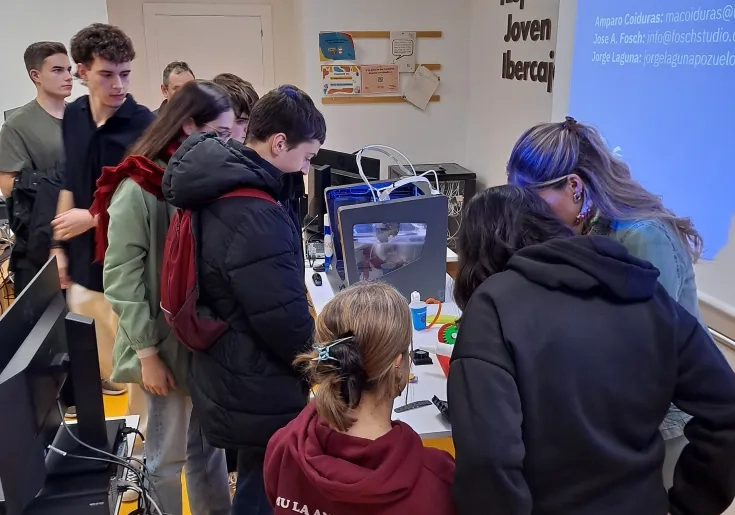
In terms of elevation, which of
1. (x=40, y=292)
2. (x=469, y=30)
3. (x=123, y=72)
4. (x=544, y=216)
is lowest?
(x=40, y=292)

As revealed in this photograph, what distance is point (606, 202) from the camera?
4.53 ft

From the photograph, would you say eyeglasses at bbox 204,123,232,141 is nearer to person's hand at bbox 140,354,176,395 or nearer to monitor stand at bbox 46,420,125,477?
person's hand at bbox 140,354,176,395

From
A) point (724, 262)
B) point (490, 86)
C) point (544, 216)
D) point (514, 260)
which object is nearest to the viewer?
point (514, 260)

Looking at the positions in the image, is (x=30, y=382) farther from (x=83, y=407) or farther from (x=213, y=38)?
(x=213, y=38)

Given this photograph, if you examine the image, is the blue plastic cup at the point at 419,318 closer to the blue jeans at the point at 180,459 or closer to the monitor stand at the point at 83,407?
the blue jeans at the point at 180,459

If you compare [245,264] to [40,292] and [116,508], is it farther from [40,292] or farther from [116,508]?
[116,508]

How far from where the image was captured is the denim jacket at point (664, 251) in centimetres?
133

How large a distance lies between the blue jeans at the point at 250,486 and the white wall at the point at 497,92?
2444mm

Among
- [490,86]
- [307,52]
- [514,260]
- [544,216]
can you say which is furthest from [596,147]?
[307,52]

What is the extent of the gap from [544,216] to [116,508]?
111 cm

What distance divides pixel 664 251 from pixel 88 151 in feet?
5.95

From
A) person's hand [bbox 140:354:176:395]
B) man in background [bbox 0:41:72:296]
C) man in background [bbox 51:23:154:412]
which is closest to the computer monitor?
person's hand [bbox 140:354:176:395]

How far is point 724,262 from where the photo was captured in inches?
78.0

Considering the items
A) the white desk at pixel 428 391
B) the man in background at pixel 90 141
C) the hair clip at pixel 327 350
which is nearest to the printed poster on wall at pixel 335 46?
the man in background at pixel 90 141
